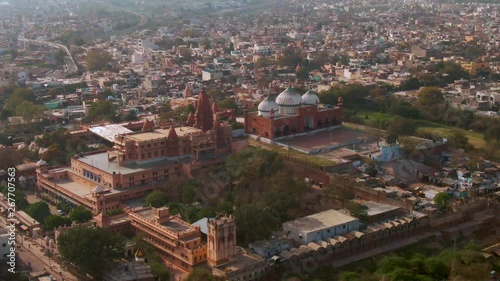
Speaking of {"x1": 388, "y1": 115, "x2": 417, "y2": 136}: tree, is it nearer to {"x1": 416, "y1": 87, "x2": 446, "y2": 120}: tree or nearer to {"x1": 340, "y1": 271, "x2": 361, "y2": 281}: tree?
{"x1": 416, "y1": 87, "x2": 446, "y2": 120}: tree

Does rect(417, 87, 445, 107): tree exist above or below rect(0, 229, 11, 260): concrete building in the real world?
above

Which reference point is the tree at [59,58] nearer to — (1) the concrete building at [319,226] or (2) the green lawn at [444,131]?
(2) the green lawn at [444,131]

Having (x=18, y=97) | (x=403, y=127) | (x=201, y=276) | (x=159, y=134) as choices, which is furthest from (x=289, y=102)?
(x=18, y=97)

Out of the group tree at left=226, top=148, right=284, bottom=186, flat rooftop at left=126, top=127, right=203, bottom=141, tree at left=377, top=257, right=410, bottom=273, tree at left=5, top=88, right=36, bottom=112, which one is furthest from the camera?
tree at left=5, top=88, right=36, bottom=112

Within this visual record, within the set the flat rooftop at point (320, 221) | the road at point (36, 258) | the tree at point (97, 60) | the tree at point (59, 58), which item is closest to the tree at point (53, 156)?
the road at point (36, 258)

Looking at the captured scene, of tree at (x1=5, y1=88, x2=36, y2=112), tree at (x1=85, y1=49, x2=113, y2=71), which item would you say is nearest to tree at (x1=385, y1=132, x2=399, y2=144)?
tree at (x1=5, y1=88, x2=36, y2=112)

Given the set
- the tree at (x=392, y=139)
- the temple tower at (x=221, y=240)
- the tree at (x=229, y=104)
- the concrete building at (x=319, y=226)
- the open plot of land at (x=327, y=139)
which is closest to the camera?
the temple tower at (x=221, y=240)

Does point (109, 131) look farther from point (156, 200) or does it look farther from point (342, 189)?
point (342, 189)
